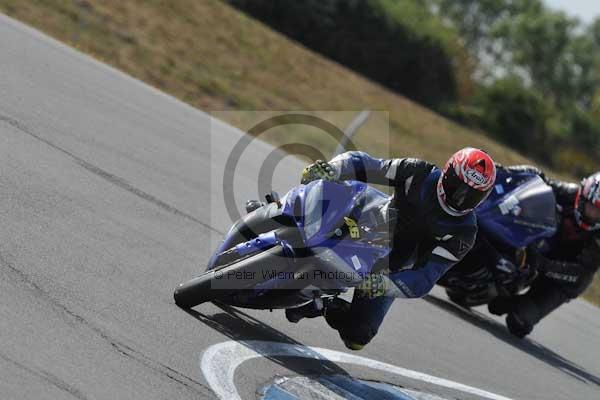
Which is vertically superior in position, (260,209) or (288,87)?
(260,209)

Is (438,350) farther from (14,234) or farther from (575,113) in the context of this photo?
(575,113)

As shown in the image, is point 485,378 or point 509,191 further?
point 509,191

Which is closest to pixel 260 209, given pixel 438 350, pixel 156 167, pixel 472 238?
pixel 472 238

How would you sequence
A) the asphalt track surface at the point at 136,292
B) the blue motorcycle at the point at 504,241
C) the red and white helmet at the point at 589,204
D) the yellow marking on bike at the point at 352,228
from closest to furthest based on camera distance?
the asphalt track surface at the point at 136,292 < the yellow marking on bike at the point at 352,228 < the blue motorcycle at the point at 504,241 < the red and white helmet at the point at 589,204

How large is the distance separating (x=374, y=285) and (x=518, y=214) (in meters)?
4.55

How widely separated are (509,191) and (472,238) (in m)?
3.98

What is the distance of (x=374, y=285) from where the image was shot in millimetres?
6484

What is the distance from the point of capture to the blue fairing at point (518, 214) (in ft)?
34.7

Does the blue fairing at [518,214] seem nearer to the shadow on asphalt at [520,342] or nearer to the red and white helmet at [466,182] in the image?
the shadow on asphalt at [520,342]

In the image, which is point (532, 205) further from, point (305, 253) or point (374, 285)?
point (305, 253)

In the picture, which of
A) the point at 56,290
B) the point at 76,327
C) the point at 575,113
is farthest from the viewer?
the point at 575,113

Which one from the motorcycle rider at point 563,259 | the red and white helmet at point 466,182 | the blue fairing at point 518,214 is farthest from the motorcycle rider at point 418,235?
the motorcycle rider at point 563,259

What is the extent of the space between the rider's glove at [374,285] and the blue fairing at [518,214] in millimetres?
4257

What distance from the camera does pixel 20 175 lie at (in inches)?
303
